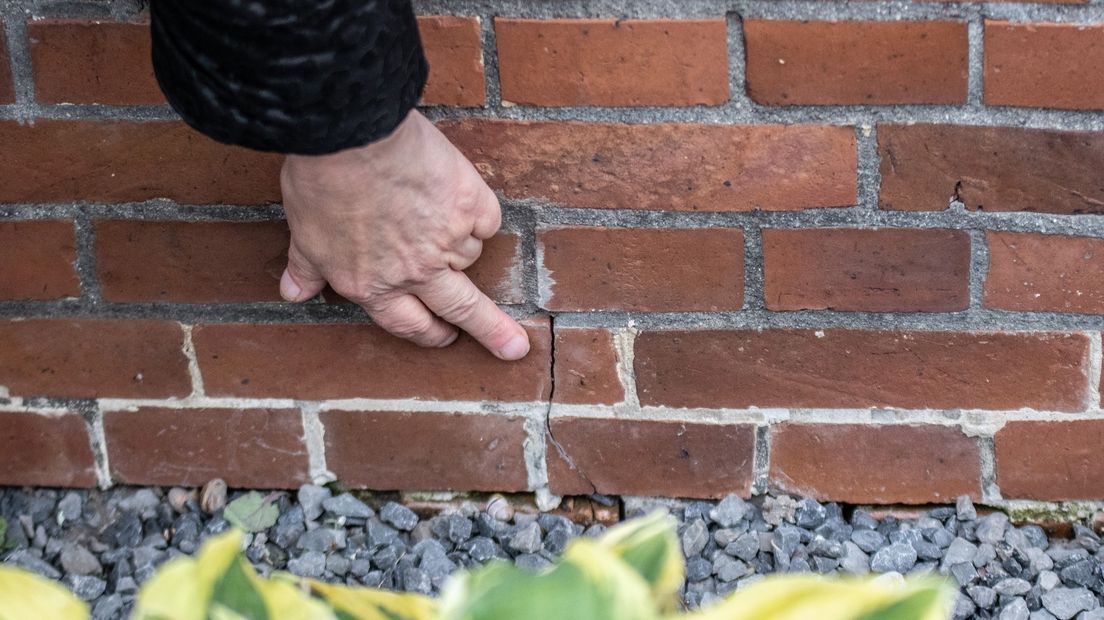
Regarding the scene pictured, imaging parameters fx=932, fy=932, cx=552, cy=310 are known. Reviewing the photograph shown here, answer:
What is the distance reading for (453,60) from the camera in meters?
0.97

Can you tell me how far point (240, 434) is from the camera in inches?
46.8

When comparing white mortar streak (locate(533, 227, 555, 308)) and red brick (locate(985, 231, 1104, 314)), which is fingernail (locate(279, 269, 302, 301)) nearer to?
white mortar streak (locate(533, 227, 555, 308))

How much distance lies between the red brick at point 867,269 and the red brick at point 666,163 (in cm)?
4

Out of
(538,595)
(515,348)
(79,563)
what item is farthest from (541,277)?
(538,595)

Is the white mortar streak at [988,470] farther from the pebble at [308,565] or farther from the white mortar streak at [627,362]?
the pebble at [308,565]

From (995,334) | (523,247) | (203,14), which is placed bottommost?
(995,334)

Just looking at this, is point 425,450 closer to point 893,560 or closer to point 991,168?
point 893,560

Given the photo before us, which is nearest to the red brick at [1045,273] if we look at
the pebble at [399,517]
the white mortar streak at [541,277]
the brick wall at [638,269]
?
the brick wall at [638,269]

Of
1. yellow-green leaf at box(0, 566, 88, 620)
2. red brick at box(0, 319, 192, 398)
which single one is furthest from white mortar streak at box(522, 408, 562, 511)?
yellow-green leaf at box(0, 566, 88, 620)

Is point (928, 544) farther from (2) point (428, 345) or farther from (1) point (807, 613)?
(1) point (807, 613)

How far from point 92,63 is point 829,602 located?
3.20 ft

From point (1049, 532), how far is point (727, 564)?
0.41m

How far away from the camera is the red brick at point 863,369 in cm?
106

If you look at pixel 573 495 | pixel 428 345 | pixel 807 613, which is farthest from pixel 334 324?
pixel 807 613
